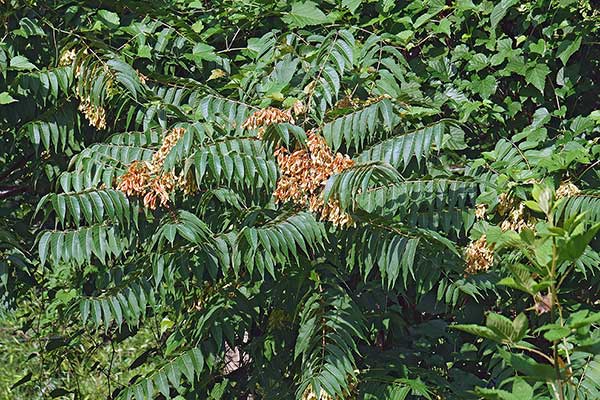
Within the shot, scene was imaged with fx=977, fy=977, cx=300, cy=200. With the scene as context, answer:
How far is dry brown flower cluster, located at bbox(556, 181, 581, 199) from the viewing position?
337cm

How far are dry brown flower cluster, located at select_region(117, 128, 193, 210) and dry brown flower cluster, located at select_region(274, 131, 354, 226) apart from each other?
332 mm

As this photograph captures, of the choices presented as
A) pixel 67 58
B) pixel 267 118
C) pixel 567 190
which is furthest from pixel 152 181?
pixel 567 190

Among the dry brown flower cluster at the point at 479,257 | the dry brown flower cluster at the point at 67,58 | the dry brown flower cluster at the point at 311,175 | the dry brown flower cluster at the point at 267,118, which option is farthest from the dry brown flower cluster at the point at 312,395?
the dry brown flower cluster at the point at 67,58

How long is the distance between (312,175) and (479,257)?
759 mm

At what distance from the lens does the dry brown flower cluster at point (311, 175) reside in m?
2.93

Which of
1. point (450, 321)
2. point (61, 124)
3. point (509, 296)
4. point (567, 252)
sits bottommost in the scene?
point (450, 321)

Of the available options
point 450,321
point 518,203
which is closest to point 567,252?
point 518,203

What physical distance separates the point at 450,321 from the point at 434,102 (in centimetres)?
92

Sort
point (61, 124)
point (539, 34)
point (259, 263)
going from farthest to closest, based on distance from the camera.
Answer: point (539, 34) → point (61, 124) → point (259, 263)

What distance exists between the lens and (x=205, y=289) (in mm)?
3639

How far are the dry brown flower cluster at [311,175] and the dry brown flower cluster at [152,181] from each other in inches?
13.1

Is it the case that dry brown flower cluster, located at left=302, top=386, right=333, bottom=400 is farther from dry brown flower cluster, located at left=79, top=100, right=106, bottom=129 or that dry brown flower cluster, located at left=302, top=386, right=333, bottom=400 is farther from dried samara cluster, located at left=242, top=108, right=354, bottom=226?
dry brown flower cluster, located at left=79, top=100, right=106, bottom=129

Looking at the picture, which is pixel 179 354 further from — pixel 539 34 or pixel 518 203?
pixel 539 34

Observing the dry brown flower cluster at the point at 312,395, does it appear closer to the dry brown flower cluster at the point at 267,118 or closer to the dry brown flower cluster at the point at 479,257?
the dry brown flower cluster at the point at 479,257
